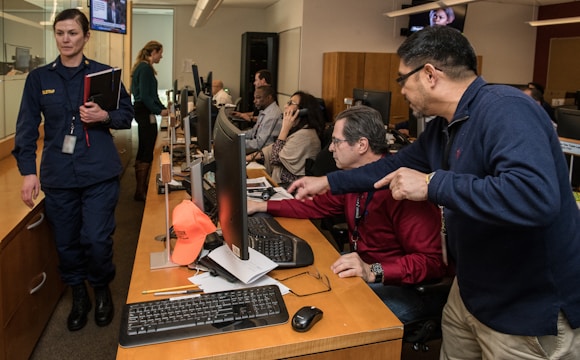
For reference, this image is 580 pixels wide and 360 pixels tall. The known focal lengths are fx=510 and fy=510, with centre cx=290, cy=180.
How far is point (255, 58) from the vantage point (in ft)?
31.7

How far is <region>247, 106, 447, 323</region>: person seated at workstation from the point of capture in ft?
5.91

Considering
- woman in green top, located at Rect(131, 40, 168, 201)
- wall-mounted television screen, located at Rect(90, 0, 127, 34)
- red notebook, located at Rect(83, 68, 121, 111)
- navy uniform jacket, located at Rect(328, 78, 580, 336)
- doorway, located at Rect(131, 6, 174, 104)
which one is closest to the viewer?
navy uniform jacket, located at Rect(328, 78, 580, 336)

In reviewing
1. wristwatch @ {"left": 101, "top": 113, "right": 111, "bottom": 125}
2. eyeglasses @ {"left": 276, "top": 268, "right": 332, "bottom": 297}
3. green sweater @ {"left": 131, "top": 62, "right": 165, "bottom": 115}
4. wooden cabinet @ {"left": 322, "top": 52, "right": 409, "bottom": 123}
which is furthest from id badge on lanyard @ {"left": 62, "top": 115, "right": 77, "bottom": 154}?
wooden cabinet @ {"left": 322, "top": 52, "right": 409, "bottom": 123}

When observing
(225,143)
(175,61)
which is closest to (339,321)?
(225,143)

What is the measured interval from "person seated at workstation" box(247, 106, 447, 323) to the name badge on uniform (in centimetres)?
96

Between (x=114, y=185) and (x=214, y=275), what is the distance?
1339mm

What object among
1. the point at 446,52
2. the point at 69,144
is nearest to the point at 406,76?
the point at 446,52

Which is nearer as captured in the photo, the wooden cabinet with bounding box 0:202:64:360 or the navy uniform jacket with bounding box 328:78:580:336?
the navy uniform jacket with bounding box 328:78:580:336

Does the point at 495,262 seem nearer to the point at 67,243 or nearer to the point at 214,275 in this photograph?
the point at 214,275

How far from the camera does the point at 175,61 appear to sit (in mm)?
10508

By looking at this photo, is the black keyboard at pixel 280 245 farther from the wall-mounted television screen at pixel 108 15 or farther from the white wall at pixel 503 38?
the white wall at pixel 503 38

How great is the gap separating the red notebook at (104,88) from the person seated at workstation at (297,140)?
4.72 ft

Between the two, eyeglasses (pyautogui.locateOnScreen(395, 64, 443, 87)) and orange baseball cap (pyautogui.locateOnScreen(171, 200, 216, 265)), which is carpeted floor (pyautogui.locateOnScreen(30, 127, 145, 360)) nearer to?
orange baseball cap (pyautogui.locateOnScreen(171, 200, 216, 265))

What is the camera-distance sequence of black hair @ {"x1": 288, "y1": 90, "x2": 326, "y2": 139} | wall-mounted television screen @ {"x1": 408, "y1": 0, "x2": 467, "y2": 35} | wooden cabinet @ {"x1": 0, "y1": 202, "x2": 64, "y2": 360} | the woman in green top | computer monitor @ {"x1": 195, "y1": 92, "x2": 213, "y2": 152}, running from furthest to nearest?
wall-mounted television screen @ {"x1": 408, "y1": 0, "x2": 467, "y2": 35} < the woman in green top < black hair @ {"x1": 288, "y1": 90, "x2": 326, "y2": 139} < computer monitor @ {"x1": 195, "y1": 92, "x2": 213, "y2": 152} < wooden cabinet @ {"x1": 0, "y1": 202, "x2": 64, "y2": 360}
